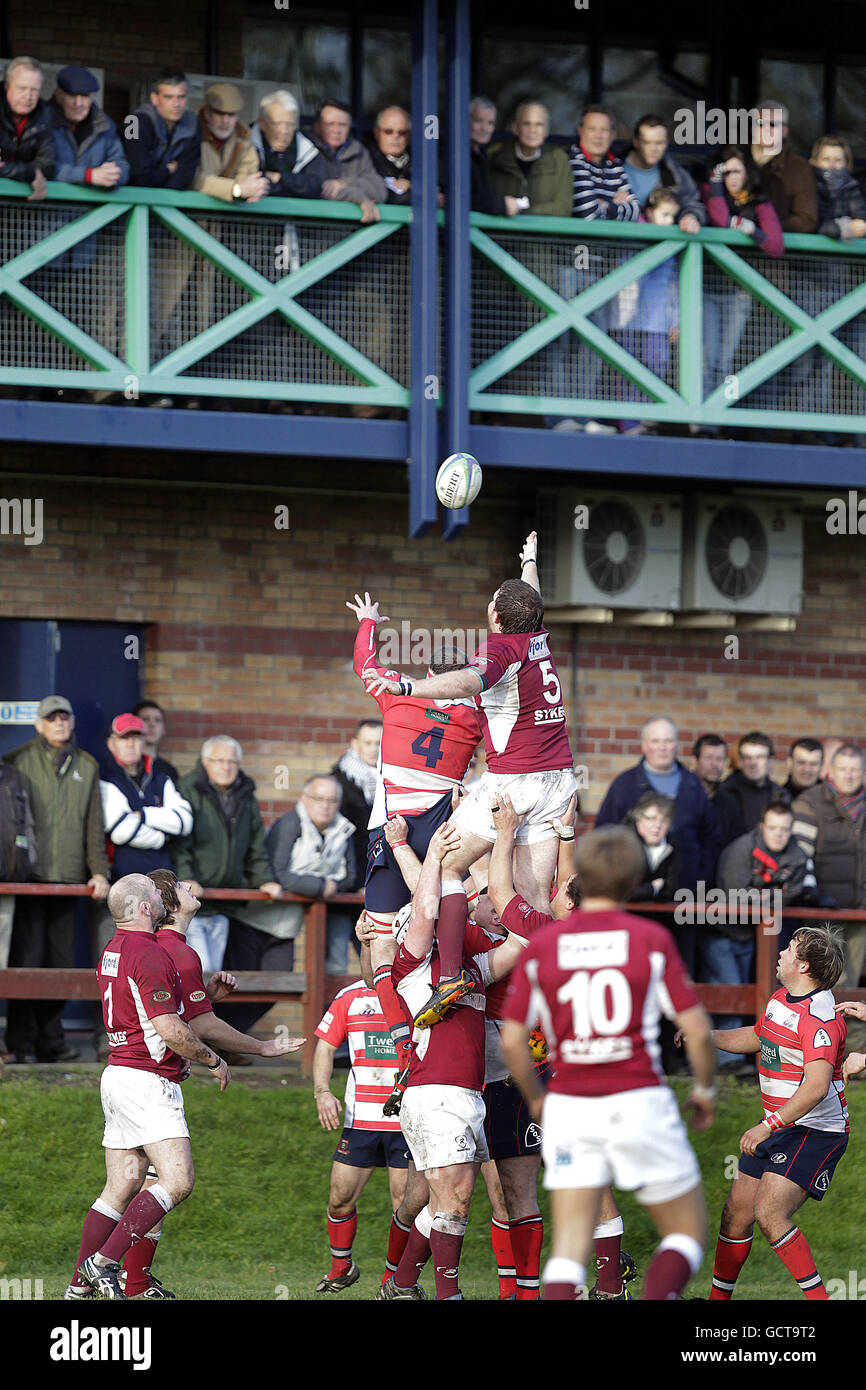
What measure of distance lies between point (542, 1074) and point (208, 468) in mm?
6923

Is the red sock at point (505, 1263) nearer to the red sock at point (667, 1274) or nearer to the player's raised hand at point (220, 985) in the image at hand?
the player's raised hand at point (220, 985)

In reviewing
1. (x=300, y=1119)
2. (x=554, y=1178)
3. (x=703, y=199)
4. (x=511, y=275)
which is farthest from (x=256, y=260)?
(x=554, y=1178)

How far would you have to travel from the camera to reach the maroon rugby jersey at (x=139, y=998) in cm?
830

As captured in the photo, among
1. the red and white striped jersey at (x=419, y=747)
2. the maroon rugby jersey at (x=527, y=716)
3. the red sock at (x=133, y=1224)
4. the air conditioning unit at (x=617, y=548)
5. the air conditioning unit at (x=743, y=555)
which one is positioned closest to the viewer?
the red sock at (x=133, y=1224)

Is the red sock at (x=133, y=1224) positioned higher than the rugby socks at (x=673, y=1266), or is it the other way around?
the rugby socks at (x=673, y=1266)

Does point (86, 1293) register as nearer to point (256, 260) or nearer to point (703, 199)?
point (256, 260)

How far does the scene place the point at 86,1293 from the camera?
→ 8336mm

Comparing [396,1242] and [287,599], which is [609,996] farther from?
[287,599]

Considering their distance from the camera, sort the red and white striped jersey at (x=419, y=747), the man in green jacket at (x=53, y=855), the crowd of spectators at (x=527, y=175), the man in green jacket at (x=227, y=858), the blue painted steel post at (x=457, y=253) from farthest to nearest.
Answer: the blue painted steel post at (x=457, y=253) < the crowd of spectators at (x=527, y=175) < the man in green jacket at (x=227, y=858) < the man in green jacket at (x=53, y=855) < the red and white striped jersey at (x=419, y=747)

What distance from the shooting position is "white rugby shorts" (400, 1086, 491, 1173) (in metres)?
7.91

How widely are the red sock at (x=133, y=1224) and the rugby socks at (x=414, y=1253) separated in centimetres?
112

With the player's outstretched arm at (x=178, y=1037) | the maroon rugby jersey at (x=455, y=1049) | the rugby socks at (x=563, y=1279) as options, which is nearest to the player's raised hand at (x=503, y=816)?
the maroon rugby jersey at (x=455, y=1049)

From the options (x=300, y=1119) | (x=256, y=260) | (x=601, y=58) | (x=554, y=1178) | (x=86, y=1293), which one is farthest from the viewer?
(x=601, y=58)

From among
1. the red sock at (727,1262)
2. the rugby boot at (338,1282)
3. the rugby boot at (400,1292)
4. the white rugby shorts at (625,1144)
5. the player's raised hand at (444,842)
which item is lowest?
the rugby boot at (338,1282)
